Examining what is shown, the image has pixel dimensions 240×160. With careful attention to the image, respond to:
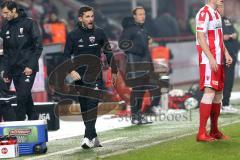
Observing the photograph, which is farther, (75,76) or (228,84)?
(228,84)

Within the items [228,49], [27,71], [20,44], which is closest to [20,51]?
[20,44]

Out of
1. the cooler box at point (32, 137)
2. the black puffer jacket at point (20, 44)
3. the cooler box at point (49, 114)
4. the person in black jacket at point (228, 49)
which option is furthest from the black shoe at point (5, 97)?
the person in black jacket at point (228, 49)

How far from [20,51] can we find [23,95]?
628 millimetres

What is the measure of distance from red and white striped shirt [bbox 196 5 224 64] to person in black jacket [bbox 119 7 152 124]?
470cm

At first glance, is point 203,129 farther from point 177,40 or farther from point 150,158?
point 177,40

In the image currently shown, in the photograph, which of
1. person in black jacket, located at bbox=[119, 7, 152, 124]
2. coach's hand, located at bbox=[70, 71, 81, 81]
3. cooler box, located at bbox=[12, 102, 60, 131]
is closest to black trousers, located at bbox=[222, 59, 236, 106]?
person in black jacket, located at bbox=[119, 7, 152, 124]

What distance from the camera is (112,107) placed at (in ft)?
65.6

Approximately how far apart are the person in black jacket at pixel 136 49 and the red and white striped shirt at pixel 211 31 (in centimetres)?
470

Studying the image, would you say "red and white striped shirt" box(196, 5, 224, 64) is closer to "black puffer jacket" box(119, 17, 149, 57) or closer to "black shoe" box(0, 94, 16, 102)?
"black shoe" box(0, 94, 16, 102)

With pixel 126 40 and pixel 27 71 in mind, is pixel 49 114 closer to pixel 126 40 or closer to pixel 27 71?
pixel 126 40

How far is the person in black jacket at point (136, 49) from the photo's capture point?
17703 mm

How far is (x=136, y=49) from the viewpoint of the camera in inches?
704

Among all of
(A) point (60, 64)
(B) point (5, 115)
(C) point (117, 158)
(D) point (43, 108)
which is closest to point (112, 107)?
(A) point (60, 64)

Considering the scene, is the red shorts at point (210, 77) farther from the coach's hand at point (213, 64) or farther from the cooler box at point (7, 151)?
the cooler box at point (7, 151)
